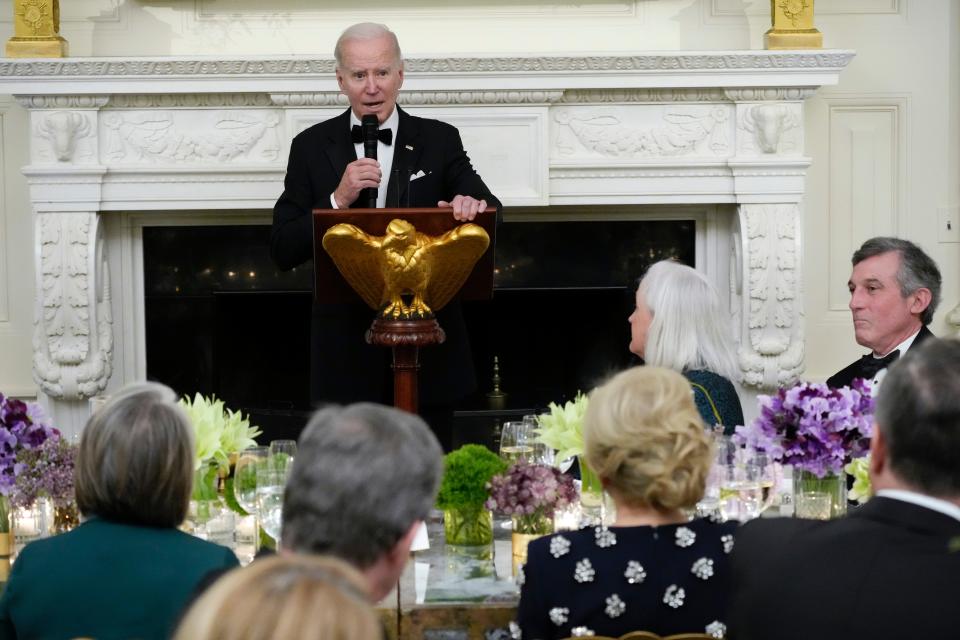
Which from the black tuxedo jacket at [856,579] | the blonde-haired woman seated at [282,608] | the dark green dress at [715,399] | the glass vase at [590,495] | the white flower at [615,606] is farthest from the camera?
the dark green dress at [715,399]

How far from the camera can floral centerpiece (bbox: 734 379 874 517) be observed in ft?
7.97

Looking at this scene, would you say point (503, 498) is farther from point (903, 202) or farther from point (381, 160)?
point (903, 202)

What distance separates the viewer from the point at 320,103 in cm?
492

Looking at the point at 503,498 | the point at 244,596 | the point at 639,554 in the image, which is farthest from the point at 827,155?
the point at 244,596

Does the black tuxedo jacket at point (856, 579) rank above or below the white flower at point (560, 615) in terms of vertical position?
above

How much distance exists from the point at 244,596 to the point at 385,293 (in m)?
1.93

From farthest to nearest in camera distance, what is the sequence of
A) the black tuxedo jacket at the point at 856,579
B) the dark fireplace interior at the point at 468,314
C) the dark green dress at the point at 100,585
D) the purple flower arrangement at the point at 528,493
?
the dark fireplace interior at the point at 468,314 → the purple flower arrangement at the point at 528,493 → the dark green dress at the point at 100,585 → the black tuxedo jacket at the point at 856,579

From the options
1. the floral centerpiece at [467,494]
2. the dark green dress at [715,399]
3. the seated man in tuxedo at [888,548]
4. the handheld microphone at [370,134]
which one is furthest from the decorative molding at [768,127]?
the seated man in tuxedo at [888,548]

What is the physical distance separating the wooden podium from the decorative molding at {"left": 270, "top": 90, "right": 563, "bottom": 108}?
203 cm

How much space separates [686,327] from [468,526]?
2.89ft

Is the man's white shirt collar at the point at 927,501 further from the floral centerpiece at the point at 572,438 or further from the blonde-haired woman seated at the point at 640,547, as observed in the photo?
the floral centerpiece at the point at 572,438

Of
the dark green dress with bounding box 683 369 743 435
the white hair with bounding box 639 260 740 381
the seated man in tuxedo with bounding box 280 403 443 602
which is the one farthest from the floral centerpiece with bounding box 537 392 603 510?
the seated man in tuxedo with bounding box 280 403 443 602

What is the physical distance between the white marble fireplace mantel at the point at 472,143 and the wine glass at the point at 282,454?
2634 mm

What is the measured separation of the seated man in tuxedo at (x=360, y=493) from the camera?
1436 millimetres
